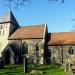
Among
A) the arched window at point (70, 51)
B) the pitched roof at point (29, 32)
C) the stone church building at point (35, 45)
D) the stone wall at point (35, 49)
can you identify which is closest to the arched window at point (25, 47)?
the stone church building at point (35, 45)

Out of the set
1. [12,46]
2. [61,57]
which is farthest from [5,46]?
[61,57]

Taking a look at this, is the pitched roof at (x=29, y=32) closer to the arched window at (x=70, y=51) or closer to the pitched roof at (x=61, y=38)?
the pitched roof at (x=61, y=38)

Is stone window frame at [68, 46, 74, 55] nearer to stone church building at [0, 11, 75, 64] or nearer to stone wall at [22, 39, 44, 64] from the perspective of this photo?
stone church building at [0, 11, 75, 64]

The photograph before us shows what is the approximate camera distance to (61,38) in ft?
136

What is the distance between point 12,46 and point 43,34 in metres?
7.29

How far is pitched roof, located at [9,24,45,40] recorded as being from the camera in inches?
1645

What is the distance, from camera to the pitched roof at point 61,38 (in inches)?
1570

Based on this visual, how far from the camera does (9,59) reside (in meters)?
41.6

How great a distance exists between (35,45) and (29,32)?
3.56 m

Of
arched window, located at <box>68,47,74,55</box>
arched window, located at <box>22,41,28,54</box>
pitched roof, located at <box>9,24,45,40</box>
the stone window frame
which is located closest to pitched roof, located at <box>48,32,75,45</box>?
the stone window frame

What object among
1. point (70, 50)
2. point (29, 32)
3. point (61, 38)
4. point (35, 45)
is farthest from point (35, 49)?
point (70, 50)

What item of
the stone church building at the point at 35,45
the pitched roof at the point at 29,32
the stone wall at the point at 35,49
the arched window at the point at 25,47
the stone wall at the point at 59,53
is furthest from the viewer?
the arched window at the point at 25,47

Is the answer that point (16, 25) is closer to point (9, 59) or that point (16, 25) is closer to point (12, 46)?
point (12, 46)

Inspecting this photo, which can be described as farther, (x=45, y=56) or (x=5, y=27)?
(x=5, y=27)
